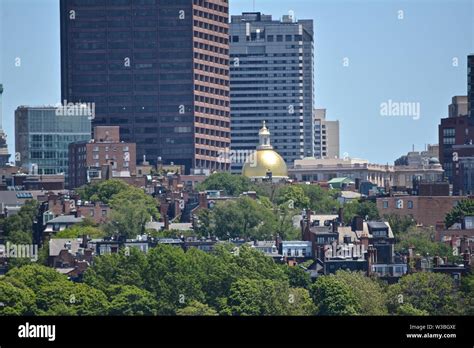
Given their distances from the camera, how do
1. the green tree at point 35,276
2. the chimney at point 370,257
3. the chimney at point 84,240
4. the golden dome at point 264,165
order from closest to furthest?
1. the green tree at point 35,276
2. the chimney at point 370,257
3. the chimney at point 84,240
4. the golden dome at point 264,165

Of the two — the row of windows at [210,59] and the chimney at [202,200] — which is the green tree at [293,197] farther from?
the row of windows at [210,59]

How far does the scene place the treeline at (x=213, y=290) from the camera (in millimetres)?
78875

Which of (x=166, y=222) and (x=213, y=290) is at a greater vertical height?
(x=166, y=222)

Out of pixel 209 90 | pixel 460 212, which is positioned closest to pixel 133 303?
pixel 460 212

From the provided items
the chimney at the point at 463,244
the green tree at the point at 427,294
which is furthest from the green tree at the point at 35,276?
the chimney at the point at 463,244

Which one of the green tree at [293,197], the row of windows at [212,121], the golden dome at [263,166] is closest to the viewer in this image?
the green tree at [293,197]

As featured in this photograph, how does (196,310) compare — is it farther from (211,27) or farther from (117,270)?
(211,27)

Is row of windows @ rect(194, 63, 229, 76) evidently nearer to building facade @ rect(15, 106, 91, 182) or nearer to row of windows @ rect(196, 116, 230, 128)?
row of windows @ rect(196, 116, 230, 128)

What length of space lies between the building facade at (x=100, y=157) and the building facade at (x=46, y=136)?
766 cm

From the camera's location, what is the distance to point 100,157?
568 feet

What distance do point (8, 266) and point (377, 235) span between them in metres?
19.2

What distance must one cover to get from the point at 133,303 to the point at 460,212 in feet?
159

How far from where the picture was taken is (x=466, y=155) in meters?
165
